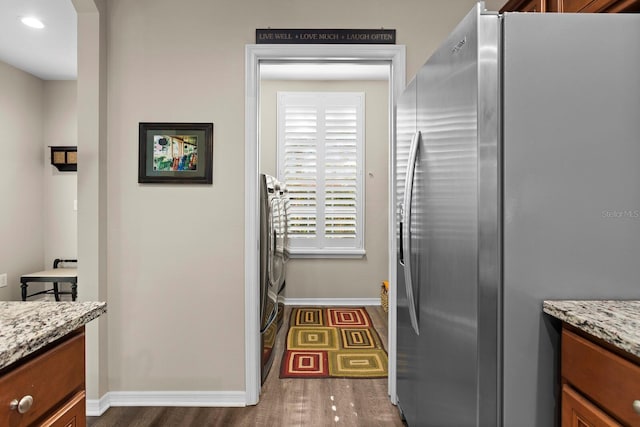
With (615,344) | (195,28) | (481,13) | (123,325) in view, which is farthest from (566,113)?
(123,325)

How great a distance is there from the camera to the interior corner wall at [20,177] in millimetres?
4133

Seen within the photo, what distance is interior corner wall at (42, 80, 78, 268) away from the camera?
4.63m

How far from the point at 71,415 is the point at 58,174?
437 centimetres

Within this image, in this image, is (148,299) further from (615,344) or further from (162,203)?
Answer: (615,344)

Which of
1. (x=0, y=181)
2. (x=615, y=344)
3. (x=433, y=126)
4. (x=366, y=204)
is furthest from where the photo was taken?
(x=366, y=204)

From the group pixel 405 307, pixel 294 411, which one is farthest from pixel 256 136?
pixel 294 411

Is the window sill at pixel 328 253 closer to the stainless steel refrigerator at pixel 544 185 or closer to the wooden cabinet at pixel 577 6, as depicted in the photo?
the wooden cabinet at pixel 577 6

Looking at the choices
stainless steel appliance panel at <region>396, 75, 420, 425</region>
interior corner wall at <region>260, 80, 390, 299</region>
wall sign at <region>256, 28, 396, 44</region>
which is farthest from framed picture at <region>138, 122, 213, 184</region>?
interior corner wall at <region>260, 80, 390, 299</region>

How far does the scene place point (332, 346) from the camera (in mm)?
3469

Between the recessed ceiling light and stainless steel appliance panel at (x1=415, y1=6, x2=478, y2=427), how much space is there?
3132 mm

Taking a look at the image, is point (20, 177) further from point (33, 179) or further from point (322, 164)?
point (322, 164)

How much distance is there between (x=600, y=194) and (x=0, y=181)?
16.2 ft

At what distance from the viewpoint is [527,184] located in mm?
1196

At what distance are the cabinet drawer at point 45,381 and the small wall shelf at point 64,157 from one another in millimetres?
4107
